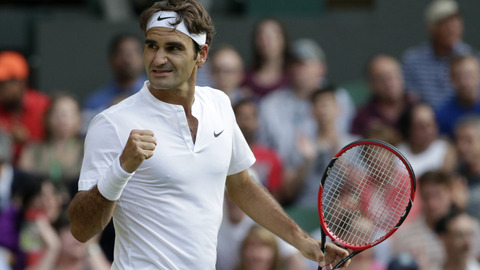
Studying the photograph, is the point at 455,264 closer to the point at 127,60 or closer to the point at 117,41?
the point at 127,60

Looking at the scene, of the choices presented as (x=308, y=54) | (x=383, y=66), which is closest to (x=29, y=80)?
(x=308, y=54)

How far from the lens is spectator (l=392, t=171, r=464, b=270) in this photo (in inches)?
263

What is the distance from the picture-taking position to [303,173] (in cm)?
721

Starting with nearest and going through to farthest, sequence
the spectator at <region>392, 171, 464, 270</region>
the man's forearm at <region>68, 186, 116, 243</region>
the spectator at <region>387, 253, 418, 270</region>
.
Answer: the man's forearm at <region>68, 186, 116, 243</region>, the spectator at <region>387, 253, 418, 270</region>, the spectator at <region>392, 171, 464, 270</region>

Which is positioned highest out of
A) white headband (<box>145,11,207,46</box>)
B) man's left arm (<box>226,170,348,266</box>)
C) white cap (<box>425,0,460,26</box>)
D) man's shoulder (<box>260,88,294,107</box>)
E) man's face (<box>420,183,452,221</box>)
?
white headband (<box>145,11,207,46</box>)

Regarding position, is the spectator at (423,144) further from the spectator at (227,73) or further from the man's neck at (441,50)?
the spectator at (227,73)

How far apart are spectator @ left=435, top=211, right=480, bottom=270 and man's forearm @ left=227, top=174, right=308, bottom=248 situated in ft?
9.79

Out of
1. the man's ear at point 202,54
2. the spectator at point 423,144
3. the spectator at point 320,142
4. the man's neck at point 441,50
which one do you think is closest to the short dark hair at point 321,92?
the spectator at point 320,142

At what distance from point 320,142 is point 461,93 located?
57.2 inches

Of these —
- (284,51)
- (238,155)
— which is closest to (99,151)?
(238,155)

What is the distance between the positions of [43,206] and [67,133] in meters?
0.79

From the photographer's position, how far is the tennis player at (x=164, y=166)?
3521 mm

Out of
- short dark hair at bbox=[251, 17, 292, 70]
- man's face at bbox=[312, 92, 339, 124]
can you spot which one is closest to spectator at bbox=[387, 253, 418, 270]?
man's face at bbox=[312, 92, 339, 124]

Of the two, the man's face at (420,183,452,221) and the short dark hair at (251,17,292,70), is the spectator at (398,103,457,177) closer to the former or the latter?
the man's face at (420,183,452,221)
